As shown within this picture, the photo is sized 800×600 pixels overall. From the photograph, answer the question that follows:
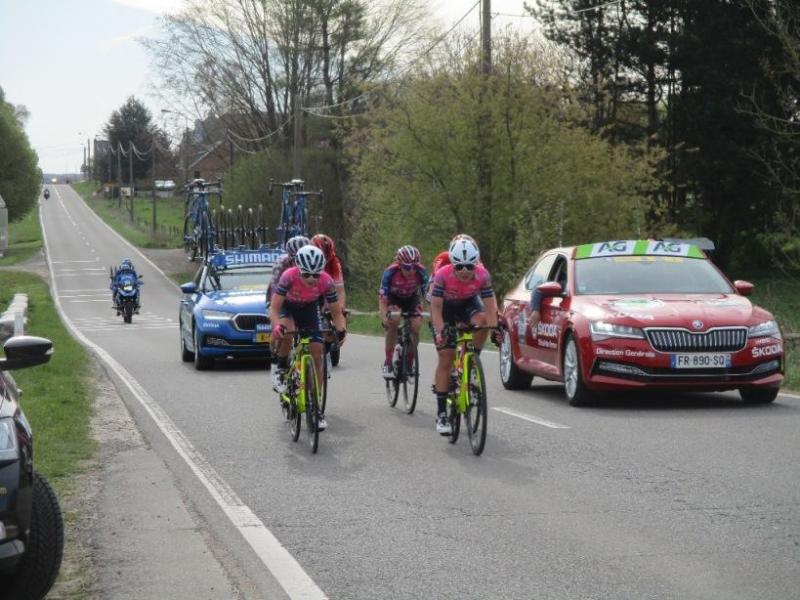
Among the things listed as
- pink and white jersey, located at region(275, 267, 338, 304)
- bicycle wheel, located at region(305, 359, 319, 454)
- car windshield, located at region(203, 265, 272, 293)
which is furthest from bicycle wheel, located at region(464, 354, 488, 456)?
car windshield, located at region(203, 265, 272, 293)

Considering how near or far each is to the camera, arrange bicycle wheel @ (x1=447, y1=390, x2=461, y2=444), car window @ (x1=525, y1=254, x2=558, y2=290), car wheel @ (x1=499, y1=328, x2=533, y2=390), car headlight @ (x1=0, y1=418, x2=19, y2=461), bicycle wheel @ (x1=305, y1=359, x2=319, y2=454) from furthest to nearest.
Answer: car wheel @ (x1=499, y1=328, x2=533, y2=390) < car window @ (x1=525, y1=254, x2=558, y2=290) < bicycle wheel @ (x1=447, y1=390, x2=461, y2=444) < bicycle wheel @ (x1=305, y1=359, x2=319, y2=454) < car headlight @ (x1=0, y1=418, x2=19, y2=461)

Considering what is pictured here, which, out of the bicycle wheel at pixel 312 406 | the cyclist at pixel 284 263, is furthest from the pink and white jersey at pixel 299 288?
the bicycle wheel at pixel 312 406

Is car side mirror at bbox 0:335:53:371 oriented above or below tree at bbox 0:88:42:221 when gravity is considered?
below

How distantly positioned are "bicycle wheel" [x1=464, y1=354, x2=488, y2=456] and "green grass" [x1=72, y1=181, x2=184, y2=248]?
87.0 m

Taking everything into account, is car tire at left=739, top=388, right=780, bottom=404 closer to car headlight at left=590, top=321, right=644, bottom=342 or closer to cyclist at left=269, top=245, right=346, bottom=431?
car headlight at left=590, top=321, right=644, bottom=342

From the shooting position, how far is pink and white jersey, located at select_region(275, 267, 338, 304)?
484 inches

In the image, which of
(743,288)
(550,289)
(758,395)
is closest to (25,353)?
(550,289)

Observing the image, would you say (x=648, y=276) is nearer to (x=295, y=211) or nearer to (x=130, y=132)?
(x=295, y=211)

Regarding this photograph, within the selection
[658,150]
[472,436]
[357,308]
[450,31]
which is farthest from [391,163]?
[472,436]

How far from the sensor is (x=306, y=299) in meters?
12.4

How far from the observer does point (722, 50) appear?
156ft

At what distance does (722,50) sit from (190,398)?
34.8m

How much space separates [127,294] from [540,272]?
27.9m

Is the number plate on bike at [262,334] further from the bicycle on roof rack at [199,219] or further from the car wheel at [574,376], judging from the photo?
the bicycle on roof rack at [199,219]
